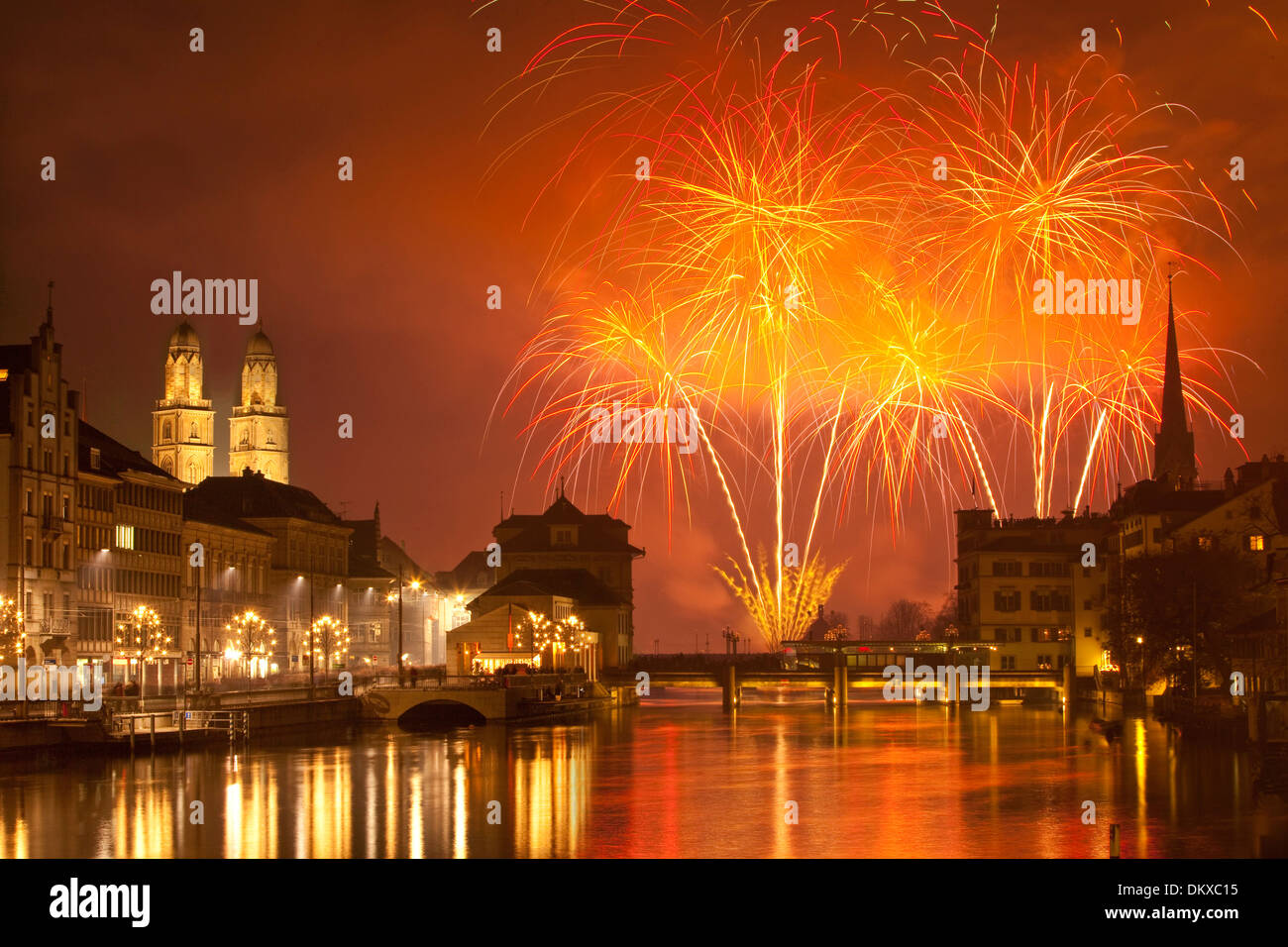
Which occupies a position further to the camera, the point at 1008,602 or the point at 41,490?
the point at 1008,602

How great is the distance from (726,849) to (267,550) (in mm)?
92134

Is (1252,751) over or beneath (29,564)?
beneath

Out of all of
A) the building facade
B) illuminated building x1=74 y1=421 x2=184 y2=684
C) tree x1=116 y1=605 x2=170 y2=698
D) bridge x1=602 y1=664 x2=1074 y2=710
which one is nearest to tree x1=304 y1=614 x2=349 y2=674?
illuminated building x1=74 y1=421 x2=184 y2=684

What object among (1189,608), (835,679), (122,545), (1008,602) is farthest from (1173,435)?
(122,545)

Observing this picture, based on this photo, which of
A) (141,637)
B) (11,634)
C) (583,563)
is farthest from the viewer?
(583,563)

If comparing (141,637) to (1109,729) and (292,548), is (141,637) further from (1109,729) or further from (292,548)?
(1109,729)

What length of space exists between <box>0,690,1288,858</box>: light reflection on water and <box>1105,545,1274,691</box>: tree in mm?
4381

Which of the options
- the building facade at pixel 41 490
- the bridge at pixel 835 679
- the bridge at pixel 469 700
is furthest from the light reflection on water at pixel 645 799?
the bridge at pixel 835 679

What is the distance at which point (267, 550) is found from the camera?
139125mm

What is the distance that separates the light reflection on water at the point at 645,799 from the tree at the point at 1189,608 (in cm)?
438

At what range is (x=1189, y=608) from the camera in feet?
301

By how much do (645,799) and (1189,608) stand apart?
Answer: 3936 cm
